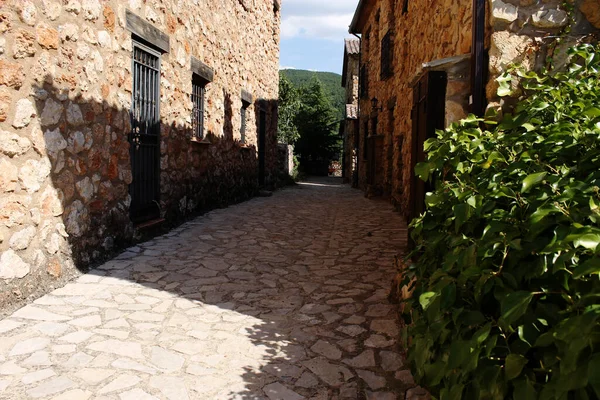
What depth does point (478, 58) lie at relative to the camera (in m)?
3.15

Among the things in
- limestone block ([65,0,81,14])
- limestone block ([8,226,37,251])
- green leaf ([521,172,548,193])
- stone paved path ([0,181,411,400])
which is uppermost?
limestone block ([65,0,81,14])

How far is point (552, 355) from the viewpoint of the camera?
123 cm

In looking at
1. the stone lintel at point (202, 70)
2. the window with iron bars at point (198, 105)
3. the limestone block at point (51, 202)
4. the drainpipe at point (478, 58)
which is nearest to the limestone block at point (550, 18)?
the drainpipe at point (478, 58)

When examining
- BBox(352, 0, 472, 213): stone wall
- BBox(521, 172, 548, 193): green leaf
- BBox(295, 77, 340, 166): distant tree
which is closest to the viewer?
BBox(521, 172, 548, 193): green leaf

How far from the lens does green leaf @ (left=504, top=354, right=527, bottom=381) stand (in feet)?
4.13

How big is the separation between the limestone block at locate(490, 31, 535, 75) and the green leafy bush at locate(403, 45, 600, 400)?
1.09 metres

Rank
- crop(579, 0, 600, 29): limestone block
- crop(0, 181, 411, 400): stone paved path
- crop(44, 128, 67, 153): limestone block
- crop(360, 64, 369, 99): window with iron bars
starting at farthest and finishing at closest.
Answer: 1. crop(360, 64, 369, 99): window with iron bars
2. crop(44, 128, 67, 153): limestone block
3. crop(579, 0, 600, 29): limestone block
4. crop(0, 181, 411, 400): stone paved path

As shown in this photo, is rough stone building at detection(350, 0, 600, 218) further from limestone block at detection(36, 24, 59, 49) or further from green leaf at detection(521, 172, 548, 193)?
limestone block at detection(36, 24, 59, 49)

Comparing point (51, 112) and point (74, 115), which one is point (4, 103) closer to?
point (51, 112)

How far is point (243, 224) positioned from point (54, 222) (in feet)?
11.5

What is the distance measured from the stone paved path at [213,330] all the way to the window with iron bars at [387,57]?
20.0 feet

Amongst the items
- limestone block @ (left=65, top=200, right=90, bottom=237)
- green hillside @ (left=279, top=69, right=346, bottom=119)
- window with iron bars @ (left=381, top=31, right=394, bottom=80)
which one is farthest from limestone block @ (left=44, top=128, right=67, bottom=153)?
green hillside @ (left=279, top=69, right=346, bottom=119)

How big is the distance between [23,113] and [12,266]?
1119 mm

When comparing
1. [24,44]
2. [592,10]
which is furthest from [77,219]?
[592,10]
